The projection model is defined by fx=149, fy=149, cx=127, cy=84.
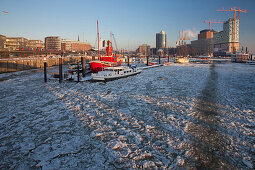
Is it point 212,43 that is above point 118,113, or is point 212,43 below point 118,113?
above

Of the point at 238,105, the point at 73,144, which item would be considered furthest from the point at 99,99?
the point at 238,105

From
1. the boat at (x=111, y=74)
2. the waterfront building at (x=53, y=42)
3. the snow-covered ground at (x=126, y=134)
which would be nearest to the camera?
the snow-covered ground at (x=126, y=134)

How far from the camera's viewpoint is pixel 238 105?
32.4 feet

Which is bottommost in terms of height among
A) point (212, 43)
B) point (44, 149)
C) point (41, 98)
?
point (44, 149)

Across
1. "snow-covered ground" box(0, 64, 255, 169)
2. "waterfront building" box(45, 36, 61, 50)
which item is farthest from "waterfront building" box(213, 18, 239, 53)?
"snow-covered ground" box(0, 64, 255, 169)

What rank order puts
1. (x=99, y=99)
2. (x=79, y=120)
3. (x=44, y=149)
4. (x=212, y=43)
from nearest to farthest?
(x=44, y=149)
(x=79, y=120)
(x=99, y=99)
(x=212, y=43)

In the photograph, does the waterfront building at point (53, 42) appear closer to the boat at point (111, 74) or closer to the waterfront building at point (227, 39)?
the boat at point (111, 74)

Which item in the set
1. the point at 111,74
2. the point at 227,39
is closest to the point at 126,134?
the point at 111,74

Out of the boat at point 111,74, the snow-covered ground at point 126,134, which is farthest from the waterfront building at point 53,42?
the snow-covered ground at point 126,134

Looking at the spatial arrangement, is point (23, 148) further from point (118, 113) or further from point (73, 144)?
point (118, 113)

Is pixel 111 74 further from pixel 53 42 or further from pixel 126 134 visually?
pixel 53 42

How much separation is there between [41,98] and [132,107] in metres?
7.19

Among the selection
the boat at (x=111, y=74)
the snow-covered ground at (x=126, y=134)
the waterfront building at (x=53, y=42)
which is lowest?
the snow-covered ground at (x=126, y=134)

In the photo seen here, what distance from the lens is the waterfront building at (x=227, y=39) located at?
176500 millimetres
